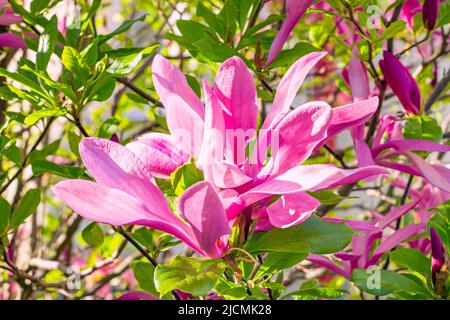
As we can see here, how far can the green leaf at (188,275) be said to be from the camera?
1.56ft

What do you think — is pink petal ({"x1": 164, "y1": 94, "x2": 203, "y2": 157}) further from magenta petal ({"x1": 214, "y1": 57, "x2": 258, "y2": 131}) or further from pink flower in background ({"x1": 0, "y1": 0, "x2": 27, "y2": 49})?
pink flower in background ({"x1": 0, "y1": 0, "x2": 27, "y2": 49})

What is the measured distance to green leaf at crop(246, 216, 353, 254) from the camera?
51 centimetres

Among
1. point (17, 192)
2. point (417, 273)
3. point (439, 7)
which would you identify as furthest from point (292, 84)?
point (17, 192)

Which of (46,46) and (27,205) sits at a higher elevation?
(46,46)

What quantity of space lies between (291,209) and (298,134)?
0.06 metres

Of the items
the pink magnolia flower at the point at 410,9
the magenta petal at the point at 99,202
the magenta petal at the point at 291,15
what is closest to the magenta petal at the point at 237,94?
the magenta petal at the point at 99,202

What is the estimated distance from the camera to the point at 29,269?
1.40 m

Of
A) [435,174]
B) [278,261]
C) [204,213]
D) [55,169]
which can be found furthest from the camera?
[55,169]

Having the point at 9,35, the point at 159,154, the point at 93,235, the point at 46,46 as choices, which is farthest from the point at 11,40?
the point at 159,154

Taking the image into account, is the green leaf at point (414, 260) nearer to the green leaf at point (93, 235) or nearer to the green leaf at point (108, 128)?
the green leaf at point (108, 128)

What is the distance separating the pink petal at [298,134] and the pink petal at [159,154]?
83 millimetres

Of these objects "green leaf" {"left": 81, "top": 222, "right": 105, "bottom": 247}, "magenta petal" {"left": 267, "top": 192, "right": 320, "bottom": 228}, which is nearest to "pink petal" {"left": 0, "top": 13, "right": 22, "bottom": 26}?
"green leaf" {"left": 81, "top": 222, "right": 105, "bottom": 247}

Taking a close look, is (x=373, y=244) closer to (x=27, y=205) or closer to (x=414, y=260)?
(x=414, y=260)

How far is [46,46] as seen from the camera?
2.35ft
